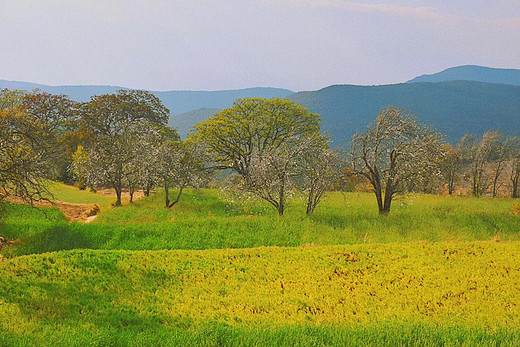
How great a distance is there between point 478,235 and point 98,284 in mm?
20596

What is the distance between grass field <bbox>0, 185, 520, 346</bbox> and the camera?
7035 millimetres

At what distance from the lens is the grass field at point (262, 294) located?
23.1 ft

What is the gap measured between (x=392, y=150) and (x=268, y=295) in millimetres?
18580

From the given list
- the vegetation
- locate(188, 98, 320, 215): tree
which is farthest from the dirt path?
locate(188, 98, 320, 215): tree

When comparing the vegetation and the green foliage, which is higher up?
the green foliage

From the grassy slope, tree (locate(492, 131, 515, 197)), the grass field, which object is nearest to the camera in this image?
the grass field

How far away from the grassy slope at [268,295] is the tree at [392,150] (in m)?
10.5

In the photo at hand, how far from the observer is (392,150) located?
80.4 feet

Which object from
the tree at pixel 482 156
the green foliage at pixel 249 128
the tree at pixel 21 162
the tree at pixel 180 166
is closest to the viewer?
the tree at pixel 21 162

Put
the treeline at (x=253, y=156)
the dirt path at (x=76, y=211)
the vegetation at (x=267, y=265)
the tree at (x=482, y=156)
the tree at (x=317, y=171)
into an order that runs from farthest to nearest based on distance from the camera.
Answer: the tree at (x=482, y=156) → the dirt path at (x=76, y=211) → the tree at (x=317, y=171) → the treeline at (x=253, y=156) → the vegetation at (x=267, y=265)

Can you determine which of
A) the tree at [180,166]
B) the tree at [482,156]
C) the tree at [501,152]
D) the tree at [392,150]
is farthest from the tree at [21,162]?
the tree at [501,152]

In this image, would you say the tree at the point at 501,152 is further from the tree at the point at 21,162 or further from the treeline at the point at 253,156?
the tree at the point at 21,162

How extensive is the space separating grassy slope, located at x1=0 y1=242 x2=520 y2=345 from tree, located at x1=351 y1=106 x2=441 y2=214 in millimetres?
10534

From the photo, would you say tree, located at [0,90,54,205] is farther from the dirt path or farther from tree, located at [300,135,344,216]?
tree, located at [300,135,344,216]
